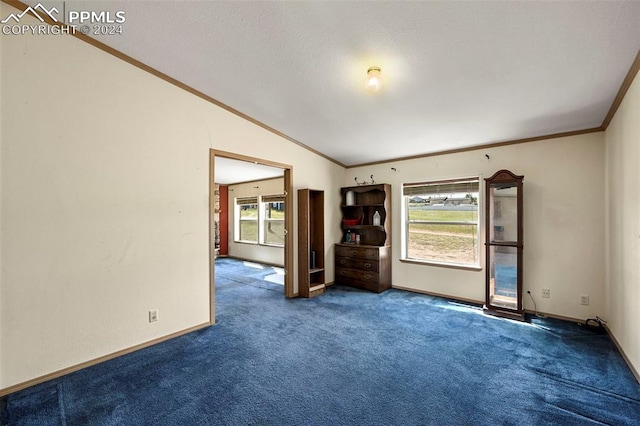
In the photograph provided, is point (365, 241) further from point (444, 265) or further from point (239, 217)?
point (239, 217)

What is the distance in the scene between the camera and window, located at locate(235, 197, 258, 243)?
25.5 ft

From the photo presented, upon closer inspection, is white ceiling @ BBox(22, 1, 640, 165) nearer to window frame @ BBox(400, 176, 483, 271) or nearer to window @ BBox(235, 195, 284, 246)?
window frame @ BBox(400, 176, 483, 271)

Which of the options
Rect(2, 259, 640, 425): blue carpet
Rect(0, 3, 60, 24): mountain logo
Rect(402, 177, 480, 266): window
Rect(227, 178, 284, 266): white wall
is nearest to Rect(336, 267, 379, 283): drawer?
Rect(402, 177, 480, 266): window

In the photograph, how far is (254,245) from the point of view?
759 cm

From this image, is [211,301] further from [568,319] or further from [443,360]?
[568,319]

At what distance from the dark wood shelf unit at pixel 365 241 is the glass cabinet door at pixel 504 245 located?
1.56 meters

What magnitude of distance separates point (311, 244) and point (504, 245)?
2.96 meters

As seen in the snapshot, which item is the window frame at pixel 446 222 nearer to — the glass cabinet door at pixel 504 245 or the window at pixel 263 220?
the glass cabinet door at pixel 504 245

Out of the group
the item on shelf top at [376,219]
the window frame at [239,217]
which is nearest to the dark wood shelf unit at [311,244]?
the item on shelf top at [376,219]

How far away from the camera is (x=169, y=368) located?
2332 mm

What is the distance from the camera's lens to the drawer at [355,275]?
454 centimetres

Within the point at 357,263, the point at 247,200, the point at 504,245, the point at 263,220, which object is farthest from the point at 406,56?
the point at 247,200

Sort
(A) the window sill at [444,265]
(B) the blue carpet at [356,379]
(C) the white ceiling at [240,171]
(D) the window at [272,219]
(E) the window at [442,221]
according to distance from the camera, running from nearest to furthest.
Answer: (B) the blue carpet at [356,379] < (A) the window sill at [444,265] < (E) the window at [442,221] < (C) the white ceiling at [240,171] < (D) the window at [272,219]

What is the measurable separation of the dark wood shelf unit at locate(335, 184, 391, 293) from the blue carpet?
1290mm
